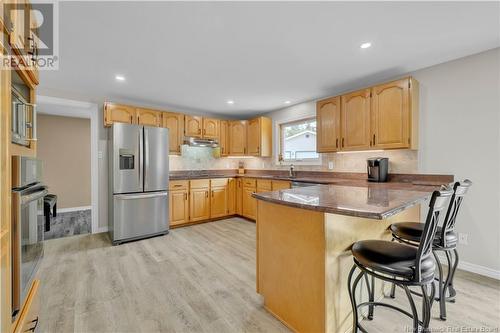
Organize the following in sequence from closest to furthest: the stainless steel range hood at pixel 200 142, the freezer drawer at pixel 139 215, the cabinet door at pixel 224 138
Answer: the freezer drawer at pixel 139 215 → the stainless steel range hood at pixel 200 142 → the cabinet door at pixel 224 138

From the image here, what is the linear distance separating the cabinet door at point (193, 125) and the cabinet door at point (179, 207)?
4.04ft

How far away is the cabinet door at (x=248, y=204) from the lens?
14.6ft

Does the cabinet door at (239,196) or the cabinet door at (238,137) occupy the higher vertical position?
the cabinet door at (238,137)

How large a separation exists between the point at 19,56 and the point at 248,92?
296cm

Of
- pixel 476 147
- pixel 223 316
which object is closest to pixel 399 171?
pixel 476 147

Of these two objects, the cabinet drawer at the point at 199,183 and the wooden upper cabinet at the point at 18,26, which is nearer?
the wooden upper cabinet at the point at 18,26

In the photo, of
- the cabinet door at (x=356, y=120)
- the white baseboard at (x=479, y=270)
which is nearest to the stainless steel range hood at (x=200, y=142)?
the cabinet door at (x=356, y=120)

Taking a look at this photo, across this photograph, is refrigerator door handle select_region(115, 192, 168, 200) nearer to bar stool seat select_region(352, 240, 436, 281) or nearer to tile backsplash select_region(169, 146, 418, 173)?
tile backsplash select_region(169, 146, 418, 173)

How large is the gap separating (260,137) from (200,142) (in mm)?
1289

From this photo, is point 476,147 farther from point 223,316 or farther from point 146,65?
point 146,65

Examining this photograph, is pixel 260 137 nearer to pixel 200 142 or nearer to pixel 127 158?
pixel 200 142

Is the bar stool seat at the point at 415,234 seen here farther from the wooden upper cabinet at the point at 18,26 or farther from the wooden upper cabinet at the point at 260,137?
the wooden upper cabinet at the point at 260,137

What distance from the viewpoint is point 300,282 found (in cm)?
149

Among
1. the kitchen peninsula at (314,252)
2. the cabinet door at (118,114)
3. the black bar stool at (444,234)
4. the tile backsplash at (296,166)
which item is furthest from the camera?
the cabinet door at (118,114)
